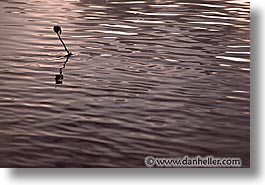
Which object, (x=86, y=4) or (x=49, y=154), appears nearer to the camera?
(x=49, y=154)

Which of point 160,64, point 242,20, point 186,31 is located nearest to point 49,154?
point 160,64

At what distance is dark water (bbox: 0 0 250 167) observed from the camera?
379 centimetres

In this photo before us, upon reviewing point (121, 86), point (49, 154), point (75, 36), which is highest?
point (75, 36)

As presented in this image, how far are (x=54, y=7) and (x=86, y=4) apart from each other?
24 cm

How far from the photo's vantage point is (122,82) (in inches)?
156

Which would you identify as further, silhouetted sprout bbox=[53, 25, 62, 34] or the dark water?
silhouetted sprout bbox=[53, 25, 62, 34]

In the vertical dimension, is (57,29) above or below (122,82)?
above

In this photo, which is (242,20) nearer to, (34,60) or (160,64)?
(160,64)

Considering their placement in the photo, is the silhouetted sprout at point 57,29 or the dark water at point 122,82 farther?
the silhouetted sprout at point 57,29

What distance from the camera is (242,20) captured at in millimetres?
3945

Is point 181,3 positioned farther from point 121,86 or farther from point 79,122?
point 79,122

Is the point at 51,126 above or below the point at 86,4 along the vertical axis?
below

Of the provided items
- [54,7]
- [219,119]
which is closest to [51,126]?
[54,7]

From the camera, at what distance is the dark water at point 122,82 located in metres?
3.79
